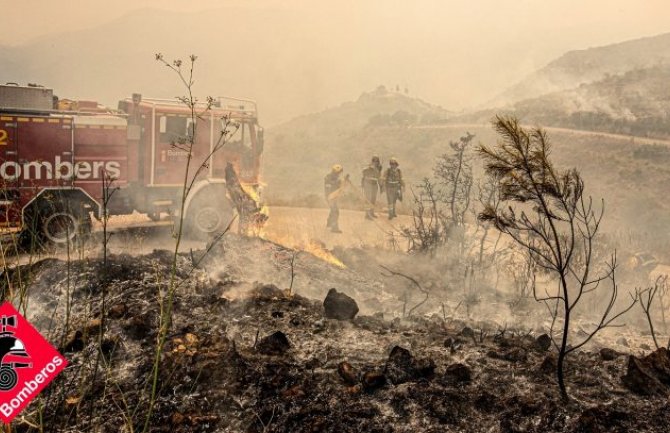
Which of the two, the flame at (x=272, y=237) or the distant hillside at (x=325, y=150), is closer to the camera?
the flame at (x=272, y=237)

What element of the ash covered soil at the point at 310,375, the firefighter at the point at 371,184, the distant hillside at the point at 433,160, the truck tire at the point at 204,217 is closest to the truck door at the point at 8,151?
the truck tire at the point at 204,217

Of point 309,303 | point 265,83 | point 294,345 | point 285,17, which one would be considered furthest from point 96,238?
point 285,17

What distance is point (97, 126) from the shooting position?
11109 millimetres

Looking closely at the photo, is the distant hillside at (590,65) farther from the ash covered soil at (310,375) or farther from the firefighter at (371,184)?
the ash covered soil at (310,375)

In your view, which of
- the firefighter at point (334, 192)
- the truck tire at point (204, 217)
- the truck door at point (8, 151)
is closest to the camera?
the truck door at point (8, 151)

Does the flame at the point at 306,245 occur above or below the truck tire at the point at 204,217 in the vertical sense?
below

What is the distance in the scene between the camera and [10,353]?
196 cm

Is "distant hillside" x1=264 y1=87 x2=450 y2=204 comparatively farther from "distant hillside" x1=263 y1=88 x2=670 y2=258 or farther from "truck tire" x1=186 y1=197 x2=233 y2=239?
"truck tire" x1=186 y1=197 x2=233 y2=239

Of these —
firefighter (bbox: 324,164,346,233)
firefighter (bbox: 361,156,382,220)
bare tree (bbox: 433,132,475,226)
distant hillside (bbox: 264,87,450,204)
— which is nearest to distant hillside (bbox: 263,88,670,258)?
distant hillside (bbox: 264,87,450,204)

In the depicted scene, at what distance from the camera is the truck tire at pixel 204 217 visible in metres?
12.7

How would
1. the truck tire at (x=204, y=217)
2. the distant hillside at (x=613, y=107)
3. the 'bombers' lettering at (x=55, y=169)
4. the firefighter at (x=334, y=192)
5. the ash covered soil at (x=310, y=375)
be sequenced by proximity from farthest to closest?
the distant hillside at (x=613, y=107) < the firefighter at (x=334, y=192) < the truck tire at (x=204, y=217) < the 'bombers' lettering at (x=55, y=169) < the ash covered soil at (x=310, y=375)

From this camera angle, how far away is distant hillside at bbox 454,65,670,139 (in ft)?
103

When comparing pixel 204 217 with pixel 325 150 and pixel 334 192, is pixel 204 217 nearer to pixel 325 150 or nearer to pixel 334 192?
pixel 334 192

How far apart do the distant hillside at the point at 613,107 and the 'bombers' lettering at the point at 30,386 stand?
113 ft
